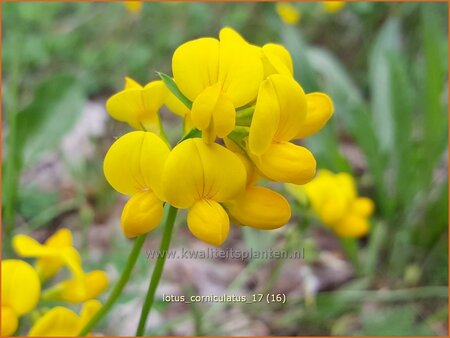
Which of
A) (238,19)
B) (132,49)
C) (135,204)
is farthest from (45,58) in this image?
(135,204)

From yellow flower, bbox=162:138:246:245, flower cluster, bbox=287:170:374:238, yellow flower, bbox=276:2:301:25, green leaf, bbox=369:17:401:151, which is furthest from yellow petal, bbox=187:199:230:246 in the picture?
green leaf, bbox=369:17:401:151

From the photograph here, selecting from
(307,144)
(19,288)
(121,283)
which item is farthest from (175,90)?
(307,144)

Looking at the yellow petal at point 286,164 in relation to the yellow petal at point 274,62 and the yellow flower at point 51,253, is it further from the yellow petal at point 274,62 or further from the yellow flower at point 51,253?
the yellow flower at point 51,253

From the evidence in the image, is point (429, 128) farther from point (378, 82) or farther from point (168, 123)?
point (168, 123)

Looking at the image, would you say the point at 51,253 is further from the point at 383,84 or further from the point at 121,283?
the point at 383,84

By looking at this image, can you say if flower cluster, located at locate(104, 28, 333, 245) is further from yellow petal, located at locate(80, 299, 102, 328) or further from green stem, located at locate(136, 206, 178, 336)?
yellow petal, located at locate(80, 299, 102, 328)

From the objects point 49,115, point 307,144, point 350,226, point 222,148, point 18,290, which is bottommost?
point 49,115
